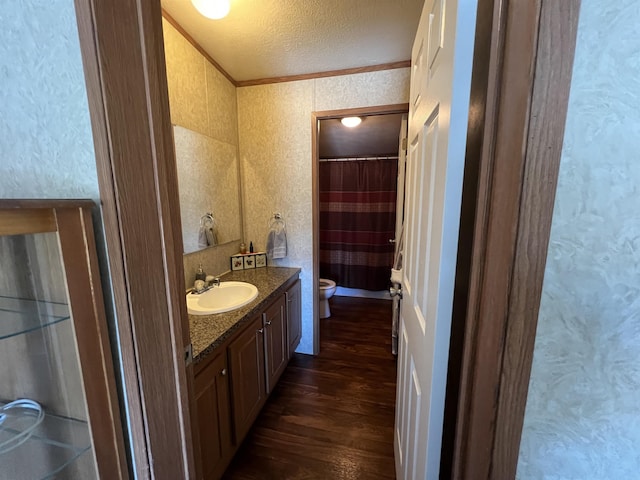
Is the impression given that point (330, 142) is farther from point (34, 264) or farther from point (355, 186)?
point (34, 264)

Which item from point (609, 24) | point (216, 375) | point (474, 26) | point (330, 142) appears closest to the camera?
point (609, 24)

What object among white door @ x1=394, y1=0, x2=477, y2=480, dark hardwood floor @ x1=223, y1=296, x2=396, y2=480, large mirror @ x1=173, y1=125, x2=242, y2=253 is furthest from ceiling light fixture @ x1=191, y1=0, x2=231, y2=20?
dark hardwood floor @ x1=223, y1=296, x2=396, y2=480

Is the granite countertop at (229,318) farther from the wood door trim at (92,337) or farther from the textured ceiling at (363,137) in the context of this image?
the textured ceiling at (363,137)

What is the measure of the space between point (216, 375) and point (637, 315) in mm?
1381

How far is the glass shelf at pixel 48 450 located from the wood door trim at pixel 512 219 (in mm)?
882

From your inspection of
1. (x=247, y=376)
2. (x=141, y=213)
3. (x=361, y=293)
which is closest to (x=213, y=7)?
(x=141, y=213)

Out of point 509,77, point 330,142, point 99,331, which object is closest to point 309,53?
point 330,142

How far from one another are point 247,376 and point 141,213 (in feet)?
4.16

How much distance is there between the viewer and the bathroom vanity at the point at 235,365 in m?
1.16

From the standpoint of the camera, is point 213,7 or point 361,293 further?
point 361,293

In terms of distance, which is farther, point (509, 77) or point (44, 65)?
point (44, 65)

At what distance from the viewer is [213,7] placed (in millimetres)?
1257

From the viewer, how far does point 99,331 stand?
0.59 meters

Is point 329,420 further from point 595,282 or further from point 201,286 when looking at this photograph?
point 595,282
